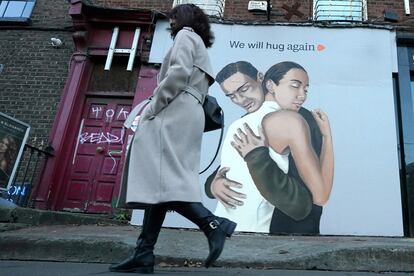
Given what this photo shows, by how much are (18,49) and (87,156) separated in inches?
109

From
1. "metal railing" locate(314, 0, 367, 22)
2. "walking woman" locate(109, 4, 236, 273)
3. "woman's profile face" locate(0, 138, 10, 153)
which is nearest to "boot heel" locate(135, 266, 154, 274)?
Result: "walking woman" locate(109, 4, 236, 273)

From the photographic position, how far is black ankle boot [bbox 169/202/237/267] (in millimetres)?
2748

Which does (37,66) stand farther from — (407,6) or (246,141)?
(407,6)

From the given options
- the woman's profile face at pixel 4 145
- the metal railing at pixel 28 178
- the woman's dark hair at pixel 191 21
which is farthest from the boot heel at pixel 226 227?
the metal railing at pixel 28 178

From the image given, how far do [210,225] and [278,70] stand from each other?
5.10 meters

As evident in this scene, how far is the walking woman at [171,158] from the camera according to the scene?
2.87 metres

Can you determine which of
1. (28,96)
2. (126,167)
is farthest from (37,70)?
(126,167)

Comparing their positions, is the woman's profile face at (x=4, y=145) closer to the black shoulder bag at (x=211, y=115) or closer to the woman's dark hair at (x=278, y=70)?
the woman's dark hair at (x=278, y=70)

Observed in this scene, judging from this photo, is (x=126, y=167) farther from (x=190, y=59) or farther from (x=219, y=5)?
(x=219, y=5)

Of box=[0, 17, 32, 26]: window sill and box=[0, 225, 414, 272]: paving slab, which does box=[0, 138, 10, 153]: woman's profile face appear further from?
box=[0, 17, 32, 26]: window sill

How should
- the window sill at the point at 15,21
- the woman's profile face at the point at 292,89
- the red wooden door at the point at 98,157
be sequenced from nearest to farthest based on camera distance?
1. the woman's profile face at the point at 292,89
2. the red wooden door at the point at 98,157
3. the window sill at the point at 15,21

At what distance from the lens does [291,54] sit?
297 inches

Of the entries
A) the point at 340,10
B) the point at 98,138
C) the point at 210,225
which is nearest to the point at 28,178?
the point at 98,138

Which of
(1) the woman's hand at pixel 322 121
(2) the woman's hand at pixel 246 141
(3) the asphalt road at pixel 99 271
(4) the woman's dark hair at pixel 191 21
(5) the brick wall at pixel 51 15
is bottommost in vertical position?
(3) the asphalt road at pixel 99 271
